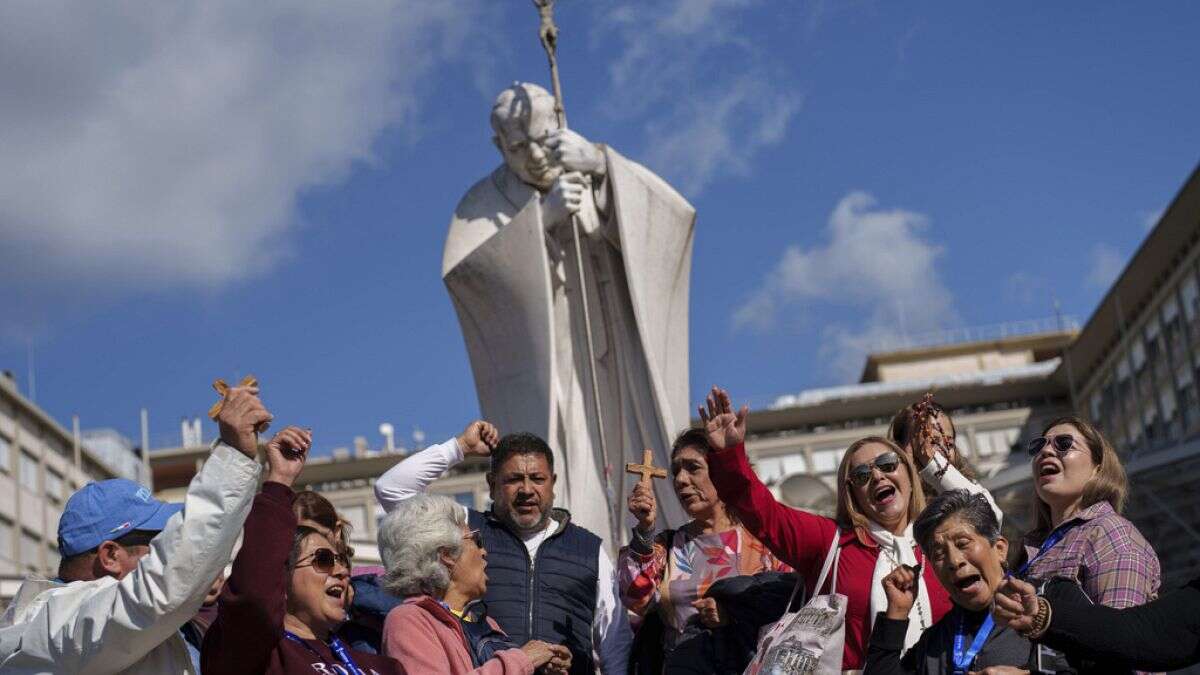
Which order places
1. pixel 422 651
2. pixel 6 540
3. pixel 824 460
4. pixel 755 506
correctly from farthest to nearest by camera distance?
pixel 824 460 < pixel 6 540 < pixel 755 506 < pixel 422 651

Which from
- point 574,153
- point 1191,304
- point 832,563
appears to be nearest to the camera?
point 832,563

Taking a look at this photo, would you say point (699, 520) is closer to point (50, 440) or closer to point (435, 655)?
point (435, 655)

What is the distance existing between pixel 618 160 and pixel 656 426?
184cm

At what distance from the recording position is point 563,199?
11906 millimetres

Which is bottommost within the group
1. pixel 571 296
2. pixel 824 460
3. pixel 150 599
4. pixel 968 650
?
pixel 968 650

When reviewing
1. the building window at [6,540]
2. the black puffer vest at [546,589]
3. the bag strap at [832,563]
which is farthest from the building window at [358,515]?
the bag strap at [832,563]

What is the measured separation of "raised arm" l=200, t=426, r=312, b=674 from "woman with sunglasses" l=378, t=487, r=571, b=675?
→ 40.9 inches

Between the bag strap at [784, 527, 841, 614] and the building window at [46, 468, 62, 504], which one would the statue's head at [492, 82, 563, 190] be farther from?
the building window at [46, 468, 62, 504]

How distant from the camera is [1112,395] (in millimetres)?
49688

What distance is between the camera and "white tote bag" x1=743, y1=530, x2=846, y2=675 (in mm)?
5387

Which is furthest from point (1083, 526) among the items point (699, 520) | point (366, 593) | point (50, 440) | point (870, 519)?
point (50, 440)

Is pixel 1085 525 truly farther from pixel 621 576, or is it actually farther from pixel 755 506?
pixel 621 576

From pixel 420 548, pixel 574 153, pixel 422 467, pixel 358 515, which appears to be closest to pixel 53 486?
pixel 358 515

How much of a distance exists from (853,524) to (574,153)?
5970 mm
